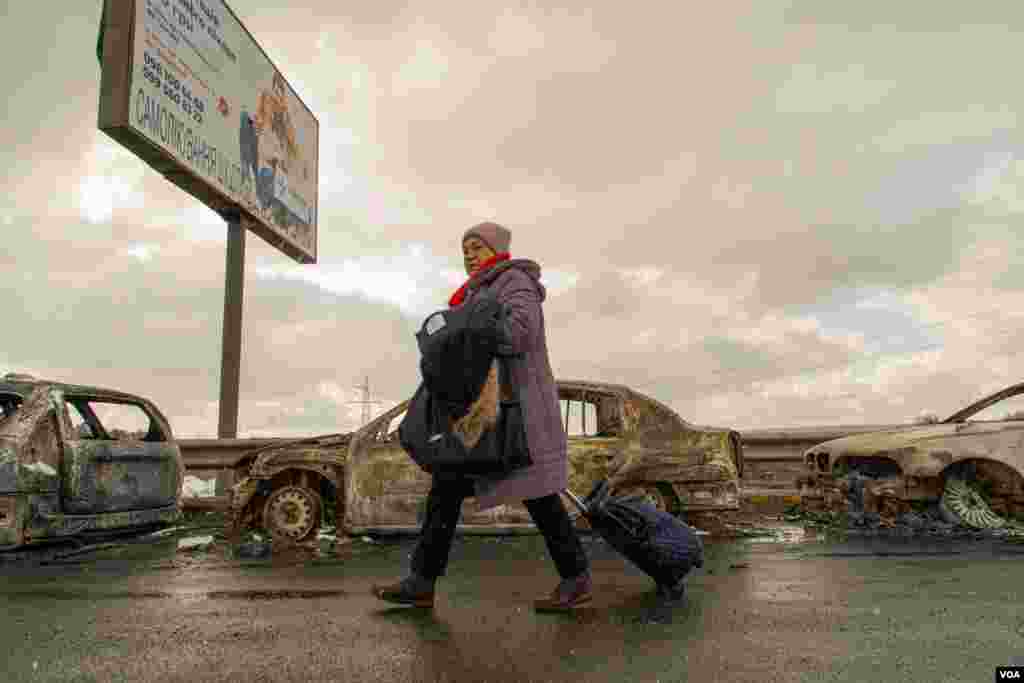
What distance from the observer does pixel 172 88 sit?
11820 mm

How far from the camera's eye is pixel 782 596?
424 centimetres

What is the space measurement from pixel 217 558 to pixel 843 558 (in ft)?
15.1

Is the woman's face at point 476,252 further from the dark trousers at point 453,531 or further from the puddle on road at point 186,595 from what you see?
the puddle on road at point 186,595

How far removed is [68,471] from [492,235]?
4.11 meters

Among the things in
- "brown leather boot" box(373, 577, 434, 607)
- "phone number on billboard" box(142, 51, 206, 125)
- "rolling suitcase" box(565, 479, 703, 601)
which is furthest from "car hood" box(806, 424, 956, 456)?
"phone number on billboard" box(142, 51, 206, 125)

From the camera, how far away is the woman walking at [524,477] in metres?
3.72

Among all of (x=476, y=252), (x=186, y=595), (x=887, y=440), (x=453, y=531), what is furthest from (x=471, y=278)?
(x=887, y=440)

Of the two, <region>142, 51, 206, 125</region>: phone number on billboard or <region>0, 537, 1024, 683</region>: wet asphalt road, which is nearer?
<region>0, 537, 1024, 683</region>: wet asphalt road

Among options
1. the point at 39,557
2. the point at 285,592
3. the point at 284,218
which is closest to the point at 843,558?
the point at 285,592

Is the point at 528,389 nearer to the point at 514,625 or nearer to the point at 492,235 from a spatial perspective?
the point at 492,235

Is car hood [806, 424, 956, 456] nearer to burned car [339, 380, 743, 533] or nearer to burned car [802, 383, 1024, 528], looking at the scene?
burned car [802, 383, 1024, 528]

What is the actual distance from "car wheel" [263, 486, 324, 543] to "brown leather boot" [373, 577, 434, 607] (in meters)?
3.77

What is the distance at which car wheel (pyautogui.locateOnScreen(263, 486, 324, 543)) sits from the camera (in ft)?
24.5

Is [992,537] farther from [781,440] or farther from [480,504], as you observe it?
[480,504]
